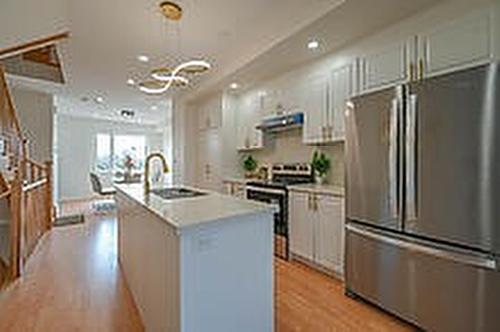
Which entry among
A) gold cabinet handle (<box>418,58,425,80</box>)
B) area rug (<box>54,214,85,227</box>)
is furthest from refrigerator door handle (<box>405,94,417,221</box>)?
area rug (<box>54,214,85,227</box>)

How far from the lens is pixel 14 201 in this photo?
3.65m

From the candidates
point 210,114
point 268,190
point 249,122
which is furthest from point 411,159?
point 210,114

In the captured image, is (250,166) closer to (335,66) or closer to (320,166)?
(320,166)

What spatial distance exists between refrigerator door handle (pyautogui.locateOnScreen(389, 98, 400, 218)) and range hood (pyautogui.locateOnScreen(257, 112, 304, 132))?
181cm

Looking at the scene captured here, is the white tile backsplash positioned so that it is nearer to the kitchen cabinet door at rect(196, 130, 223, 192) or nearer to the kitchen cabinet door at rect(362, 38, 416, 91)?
the kitchen cabinet door at rect(196, 130, 223, 192)

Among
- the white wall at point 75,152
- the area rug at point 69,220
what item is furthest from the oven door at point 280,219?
the white wall at point 75,152

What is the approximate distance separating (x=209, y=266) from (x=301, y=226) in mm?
2199

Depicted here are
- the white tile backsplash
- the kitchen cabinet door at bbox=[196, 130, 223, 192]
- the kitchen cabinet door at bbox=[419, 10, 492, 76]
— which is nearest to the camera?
the kitchen cabinet door at bbox=[419, 10, 492, 76]

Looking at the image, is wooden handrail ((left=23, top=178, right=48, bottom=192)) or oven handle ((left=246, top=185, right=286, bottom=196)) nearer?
oven handle ((left=246, top=185, right=286, bottom=196))

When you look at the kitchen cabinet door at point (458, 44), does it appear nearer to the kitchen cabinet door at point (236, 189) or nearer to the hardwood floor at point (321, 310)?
the hardwood floor at point (321, 310)

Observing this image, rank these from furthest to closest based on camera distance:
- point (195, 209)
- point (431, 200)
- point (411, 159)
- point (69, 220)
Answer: point (69, 220)
point (411, 159)
point (431, 200)
point (195, 209)

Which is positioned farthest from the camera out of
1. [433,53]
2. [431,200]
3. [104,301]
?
[104,301]

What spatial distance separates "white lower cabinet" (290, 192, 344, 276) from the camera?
326 centimetres

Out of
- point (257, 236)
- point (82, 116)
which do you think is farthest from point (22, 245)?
point (82, 116)
